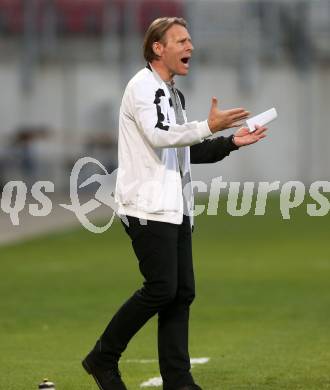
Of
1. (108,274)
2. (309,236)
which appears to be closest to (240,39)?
(309,236)

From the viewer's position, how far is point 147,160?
8.02 meters

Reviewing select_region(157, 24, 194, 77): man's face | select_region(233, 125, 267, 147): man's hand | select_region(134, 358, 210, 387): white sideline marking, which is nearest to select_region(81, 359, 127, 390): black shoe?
select_region(134, 358, 210, 387): white sideline marking

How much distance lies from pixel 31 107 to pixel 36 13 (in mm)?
3254

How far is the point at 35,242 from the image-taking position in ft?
76.9

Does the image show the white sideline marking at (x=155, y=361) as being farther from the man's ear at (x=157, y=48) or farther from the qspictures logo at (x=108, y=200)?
the qspictures logo at (x=108, y=200)

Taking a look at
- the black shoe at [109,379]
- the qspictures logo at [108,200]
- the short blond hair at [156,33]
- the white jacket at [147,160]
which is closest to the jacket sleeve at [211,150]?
the white jacket at [147,160]

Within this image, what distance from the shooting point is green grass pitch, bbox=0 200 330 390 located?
964 centimetres

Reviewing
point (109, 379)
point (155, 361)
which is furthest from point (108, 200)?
point (109, 379)

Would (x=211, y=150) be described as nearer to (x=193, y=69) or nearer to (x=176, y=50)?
(x=176, y=50)

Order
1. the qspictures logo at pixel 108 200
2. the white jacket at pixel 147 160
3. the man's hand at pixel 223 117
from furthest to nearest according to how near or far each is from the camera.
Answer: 1. the qspictures logo at pixel 108 200
2. the white jacket at pixel 147 160
3. the man's hand at pixel 223 117

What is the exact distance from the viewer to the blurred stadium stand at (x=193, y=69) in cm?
4644

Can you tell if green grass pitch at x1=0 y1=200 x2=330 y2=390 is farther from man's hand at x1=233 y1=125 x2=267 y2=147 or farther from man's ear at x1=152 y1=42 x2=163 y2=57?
man's ear at x1=152 y1=42 x2=163 y2=57

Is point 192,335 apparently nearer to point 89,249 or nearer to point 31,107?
point 89,249

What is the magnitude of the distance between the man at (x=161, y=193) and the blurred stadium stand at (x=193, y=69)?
37.3 meters
